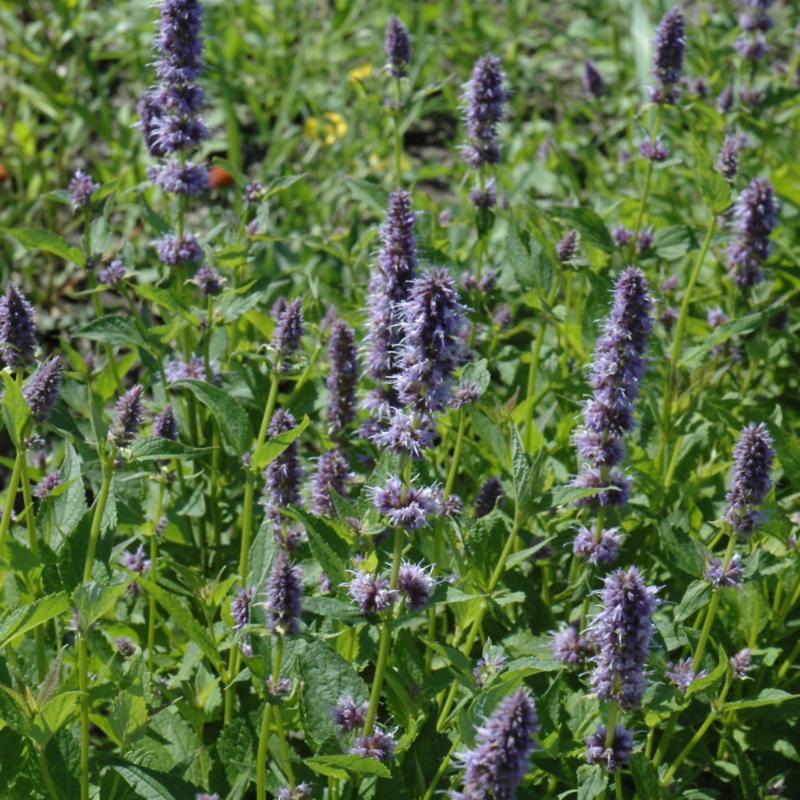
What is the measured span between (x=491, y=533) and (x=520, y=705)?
1.17 m

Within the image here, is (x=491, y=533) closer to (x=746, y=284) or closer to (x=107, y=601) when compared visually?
(x=107, y=601)

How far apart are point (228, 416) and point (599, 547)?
1064mm

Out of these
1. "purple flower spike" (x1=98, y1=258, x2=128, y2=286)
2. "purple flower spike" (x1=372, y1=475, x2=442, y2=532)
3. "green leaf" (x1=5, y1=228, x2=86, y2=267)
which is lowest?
"purple flower spike" (x1=372, y1=475, x2=442, y2=532)

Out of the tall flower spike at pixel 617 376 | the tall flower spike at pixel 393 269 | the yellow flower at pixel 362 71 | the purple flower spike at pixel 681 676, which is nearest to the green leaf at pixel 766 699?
the purple flower spike at pixel 681 676

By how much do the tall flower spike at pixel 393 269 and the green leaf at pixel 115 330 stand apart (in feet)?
3.40

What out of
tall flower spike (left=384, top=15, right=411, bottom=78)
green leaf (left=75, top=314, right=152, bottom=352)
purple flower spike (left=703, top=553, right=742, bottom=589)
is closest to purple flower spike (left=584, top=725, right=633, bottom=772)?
purple flower spike (left=703, top=553, right=742, bottom=589)

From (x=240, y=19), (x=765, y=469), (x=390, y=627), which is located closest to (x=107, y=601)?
(x=390, y=627)

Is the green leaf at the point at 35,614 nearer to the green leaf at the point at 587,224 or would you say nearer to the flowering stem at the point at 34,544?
the flowering stem at the point at 34,544

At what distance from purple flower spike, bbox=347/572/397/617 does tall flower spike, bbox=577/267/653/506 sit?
1.95 feet

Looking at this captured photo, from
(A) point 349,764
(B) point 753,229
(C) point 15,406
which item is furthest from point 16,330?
(B) point 753,229

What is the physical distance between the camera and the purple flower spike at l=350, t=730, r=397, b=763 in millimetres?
2920

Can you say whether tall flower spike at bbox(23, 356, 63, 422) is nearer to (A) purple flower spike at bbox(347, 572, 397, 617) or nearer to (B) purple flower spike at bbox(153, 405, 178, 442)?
(B) purple flower spike at bbox(153, 405, 178, 442)

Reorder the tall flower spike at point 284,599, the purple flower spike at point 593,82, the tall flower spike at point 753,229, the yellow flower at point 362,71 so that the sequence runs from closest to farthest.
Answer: the tall flower spike at point 284,599 < the tall flower spike at point 753,229 < the purple flower spike at point 593,82 < the yellow flower at point 362,71

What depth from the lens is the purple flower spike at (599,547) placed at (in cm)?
333
